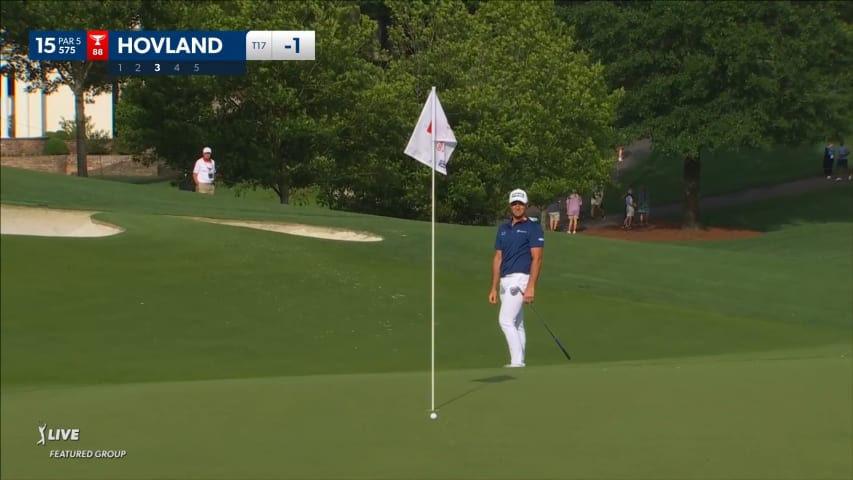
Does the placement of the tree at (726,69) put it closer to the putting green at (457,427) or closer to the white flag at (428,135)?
the white flag at (428,135)

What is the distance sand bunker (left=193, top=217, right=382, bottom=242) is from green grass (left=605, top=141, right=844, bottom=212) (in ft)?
131

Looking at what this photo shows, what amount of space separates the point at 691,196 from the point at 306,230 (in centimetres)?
3218

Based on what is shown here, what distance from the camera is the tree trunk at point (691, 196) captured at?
5550cm

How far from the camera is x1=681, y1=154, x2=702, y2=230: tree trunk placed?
55500mm

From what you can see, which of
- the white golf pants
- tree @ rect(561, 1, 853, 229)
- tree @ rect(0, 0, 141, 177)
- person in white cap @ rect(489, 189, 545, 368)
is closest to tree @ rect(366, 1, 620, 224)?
tree @ rect(561, 1, 853, 229)

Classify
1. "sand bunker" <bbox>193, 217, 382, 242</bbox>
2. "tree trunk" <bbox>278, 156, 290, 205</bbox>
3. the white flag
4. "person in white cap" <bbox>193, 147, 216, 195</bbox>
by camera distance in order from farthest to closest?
"tree trunk" <bbox>278, 156, 290, 205</bbox> < "person in white cap" <bbox>193, 147, 216, 195</bbox> < "sand bunker" <bbox>193, 217, 382, 242</bbox> < the white flag

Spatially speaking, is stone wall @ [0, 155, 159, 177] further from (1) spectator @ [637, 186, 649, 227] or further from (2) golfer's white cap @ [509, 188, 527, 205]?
(2) golfer's white cap @ [509, 188, 527, 205]

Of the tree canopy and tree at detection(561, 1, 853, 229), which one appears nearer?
the tree canopy

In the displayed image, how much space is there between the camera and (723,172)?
232 feet

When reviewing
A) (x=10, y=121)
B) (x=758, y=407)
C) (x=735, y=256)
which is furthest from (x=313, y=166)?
(x=10, y=121)

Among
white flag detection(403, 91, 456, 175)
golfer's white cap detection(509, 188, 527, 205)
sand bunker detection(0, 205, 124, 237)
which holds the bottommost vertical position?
sand bunker detection(0, 205, 124, 237)

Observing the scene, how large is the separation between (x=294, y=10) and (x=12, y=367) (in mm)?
31176

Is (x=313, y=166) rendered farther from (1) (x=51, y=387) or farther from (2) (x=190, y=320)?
(1) (x=51, y=387)
